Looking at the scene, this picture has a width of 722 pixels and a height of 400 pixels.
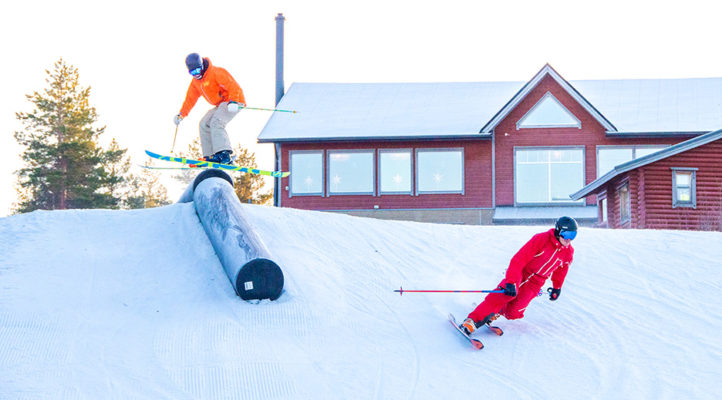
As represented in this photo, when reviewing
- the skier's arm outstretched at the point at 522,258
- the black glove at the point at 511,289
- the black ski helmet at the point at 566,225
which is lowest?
the black glove at the point at 511,289

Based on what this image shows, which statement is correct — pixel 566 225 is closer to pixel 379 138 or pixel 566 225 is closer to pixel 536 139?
A: pixel 536 139

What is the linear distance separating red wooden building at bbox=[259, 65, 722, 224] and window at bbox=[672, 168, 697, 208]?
185 inches

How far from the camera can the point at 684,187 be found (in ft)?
77.6

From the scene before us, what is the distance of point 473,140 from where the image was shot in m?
29.5

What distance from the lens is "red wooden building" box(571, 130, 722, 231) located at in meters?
23.0

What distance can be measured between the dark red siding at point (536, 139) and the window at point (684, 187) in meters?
5.29

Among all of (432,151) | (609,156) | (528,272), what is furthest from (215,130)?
(609,156)

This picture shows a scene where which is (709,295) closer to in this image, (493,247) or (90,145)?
(493,247)

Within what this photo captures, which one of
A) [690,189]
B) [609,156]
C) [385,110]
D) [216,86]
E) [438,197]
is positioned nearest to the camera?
[216,86]

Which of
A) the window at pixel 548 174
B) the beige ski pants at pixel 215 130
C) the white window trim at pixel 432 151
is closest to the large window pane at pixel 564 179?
the window at pixel 548 174

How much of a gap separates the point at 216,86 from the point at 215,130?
69cm

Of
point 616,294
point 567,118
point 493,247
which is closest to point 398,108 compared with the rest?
point 567,118

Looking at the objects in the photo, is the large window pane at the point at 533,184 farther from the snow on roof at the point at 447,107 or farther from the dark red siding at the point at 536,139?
the snow on roof at the point at 447,107

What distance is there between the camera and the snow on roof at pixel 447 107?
29.7 m
